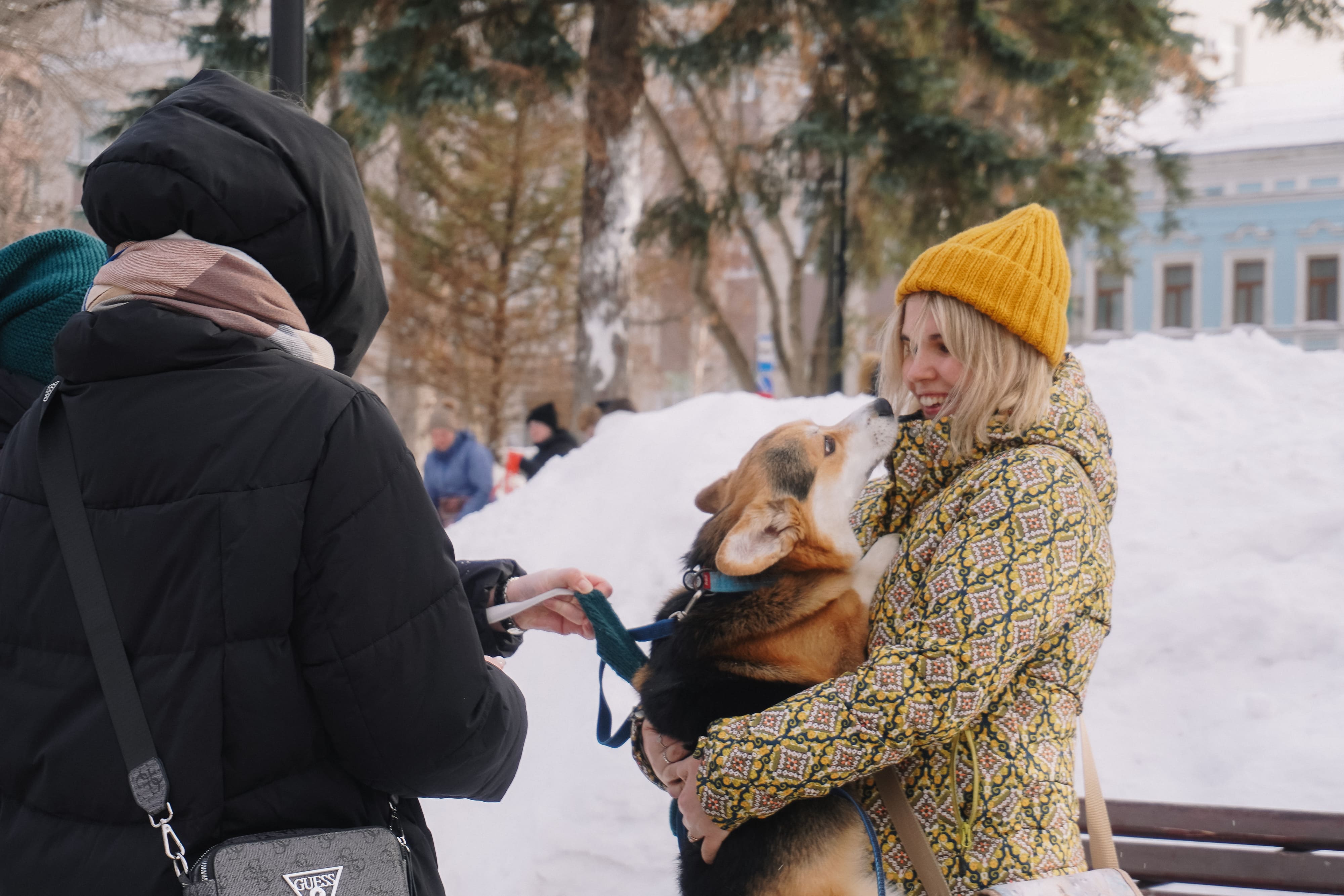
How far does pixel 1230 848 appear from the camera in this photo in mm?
3795

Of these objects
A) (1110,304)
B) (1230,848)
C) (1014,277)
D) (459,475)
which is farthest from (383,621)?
(1110,304)

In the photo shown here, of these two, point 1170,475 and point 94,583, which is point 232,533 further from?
point 1170,475

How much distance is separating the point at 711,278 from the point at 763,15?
14.0 metres

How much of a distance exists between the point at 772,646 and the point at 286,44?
13.8 feet

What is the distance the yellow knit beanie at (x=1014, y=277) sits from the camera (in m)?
2.10

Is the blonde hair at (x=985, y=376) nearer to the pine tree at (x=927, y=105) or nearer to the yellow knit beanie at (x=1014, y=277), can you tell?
the yellow knit beanie at (x=1014, y=277)

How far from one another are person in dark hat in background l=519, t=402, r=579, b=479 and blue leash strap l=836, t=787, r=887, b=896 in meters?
9.17

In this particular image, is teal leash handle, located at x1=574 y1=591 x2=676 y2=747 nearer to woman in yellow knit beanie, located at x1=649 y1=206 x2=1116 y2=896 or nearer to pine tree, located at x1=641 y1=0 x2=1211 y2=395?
woman in yellow knit beanie, located at x1=649 y1=206 x2=1116 y2=896

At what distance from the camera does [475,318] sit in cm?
2073

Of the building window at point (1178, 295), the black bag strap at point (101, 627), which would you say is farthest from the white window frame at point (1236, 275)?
the black bag strap at point (101, 627)

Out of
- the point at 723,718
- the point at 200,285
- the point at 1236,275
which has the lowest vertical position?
the point at 1236,275

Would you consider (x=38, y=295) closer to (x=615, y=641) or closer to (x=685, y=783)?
(x=615, y=641)

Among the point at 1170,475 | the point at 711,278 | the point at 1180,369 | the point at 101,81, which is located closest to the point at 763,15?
the point at 1180,369

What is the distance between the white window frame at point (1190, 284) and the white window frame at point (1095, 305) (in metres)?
0.80
